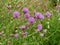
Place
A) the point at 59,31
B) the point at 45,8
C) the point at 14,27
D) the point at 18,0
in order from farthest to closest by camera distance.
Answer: the point at 45,8, the point at 18,0, the point at 59,31, the point at 14,27

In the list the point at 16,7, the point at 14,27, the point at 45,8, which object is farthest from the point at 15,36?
the point at 45,8

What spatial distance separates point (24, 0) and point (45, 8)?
1.07 feet

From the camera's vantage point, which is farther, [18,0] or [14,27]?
[18,0]

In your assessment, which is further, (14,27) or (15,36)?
(14,27)

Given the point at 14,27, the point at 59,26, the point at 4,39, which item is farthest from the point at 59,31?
the point at 4,39

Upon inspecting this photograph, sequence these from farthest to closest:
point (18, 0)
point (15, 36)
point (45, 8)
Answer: point (45, 8), point (18, 0), point (15, 36)

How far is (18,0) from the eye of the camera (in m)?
2.93

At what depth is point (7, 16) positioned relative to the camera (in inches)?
100

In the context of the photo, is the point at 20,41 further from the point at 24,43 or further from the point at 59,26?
the point at 59,26

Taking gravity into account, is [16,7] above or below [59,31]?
above

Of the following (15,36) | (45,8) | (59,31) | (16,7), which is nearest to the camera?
(15,36)

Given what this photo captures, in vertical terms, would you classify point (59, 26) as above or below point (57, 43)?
above

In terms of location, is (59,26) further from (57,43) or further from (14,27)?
(14,27)

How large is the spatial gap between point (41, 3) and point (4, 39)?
1.34 m
